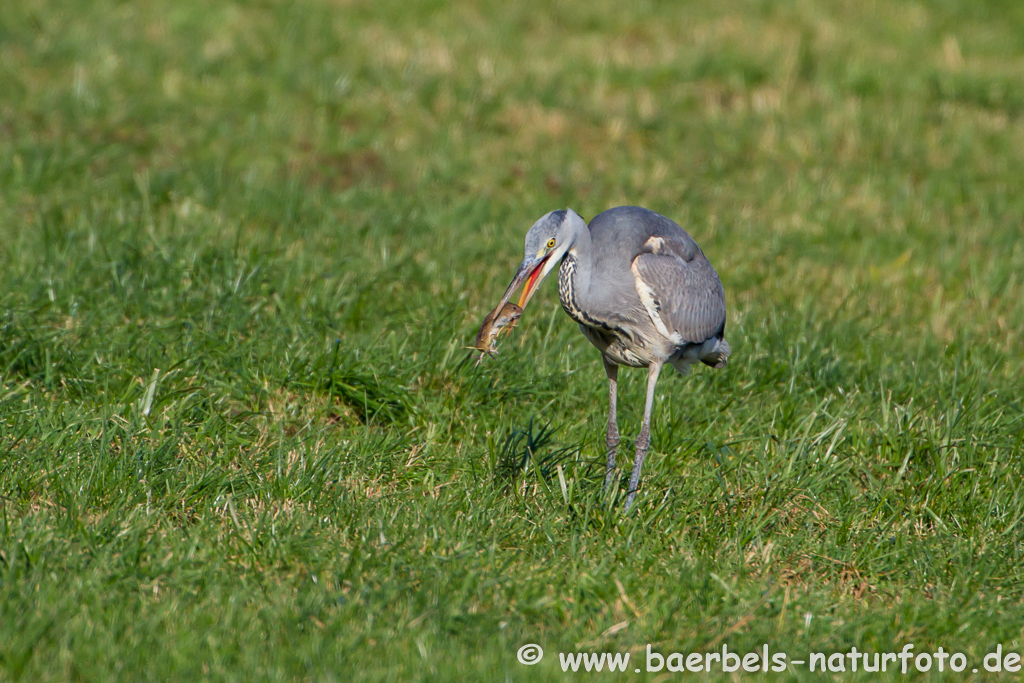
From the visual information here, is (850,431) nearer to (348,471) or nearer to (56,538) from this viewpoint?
(348,471)

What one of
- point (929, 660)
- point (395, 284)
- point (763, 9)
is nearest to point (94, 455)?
point (395, 284)

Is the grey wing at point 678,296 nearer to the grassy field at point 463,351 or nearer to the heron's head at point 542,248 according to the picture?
the heron's head at point 542,248

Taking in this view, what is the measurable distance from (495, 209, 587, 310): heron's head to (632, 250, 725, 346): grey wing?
0.43 m

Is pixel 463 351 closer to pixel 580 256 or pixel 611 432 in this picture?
pixel 611 432

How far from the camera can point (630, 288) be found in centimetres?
461

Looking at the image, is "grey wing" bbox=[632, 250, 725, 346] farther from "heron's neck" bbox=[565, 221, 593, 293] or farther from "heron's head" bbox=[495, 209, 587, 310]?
"heron's head" bbox=[495, 209, 587, 310]

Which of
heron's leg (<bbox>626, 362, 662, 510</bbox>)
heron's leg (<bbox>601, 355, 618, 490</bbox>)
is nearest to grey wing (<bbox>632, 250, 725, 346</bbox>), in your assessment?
heron's leg (<bbox>626, 362, 662, 510</bbox>)

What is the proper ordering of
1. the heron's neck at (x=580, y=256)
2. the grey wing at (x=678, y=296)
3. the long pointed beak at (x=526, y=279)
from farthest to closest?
the grey wing at (x=678, y=296) → the heron's neck at (x=580, y=256) → the long pointed beak at (x=526, y=279)

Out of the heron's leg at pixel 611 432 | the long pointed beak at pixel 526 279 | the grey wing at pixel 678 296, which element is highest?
the long pointed beak at pixel 526 279

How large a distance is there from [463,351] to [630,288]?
1.21 metres

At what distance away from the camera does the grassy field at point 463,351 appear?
12.5ft

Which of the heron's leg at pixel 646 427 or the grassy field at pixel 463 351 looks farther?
the heron's leg at pixel 646 427

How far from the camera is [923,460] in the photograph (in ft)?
16.7

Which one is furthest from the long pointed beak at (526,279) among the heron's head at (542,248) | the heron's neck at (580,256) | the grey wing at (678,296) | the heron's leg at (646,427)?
the heron's leg at (646,427)
